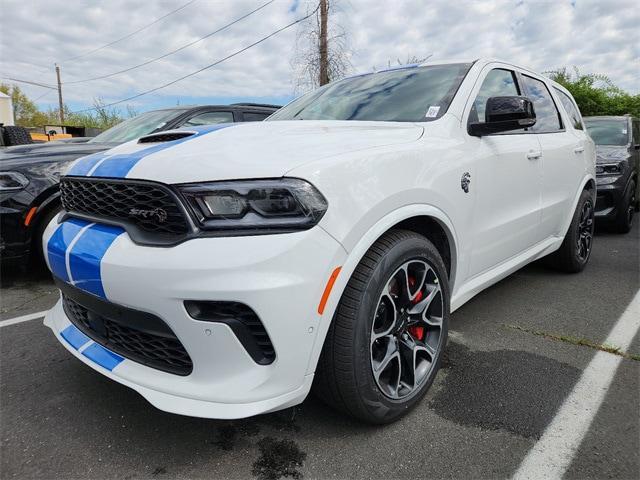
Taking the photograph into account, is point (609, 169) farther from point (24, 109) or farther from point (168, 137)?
point (24, 109)

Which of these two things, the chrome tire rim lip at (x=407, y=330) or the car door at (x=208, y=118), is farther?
the car door at (x=208, y=118)

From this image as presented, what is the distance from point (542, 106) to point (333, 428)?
3.02 m

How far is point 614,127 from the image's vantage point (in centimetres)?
671

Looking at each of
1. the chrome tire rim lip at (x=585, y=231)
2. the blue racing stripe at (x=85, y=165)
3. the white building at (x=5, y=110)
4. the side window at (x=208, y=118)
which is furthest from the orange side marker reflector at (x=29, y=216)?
the white building at (x=5, y=110)

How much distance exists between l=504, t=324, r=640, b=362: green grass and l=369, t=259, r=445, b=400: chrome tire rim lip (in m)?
1.09

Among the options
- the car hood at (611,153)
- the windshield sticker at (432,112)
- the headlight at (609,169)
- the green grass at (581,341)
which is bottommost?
the green grass at (581,341)

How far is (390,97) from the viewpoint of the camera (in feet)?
8.66

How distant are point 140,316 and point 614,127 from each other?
7.38m

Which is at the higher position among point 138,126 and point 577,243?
point 138,126

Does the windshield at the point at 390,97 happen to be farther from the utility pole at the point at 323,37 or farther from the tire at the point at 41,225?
the utility pole at the point at 323,37

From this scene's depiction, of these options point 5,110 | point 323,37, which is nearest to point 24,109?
point 5,110

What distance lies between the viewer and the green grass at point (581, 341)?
2590 millimetres

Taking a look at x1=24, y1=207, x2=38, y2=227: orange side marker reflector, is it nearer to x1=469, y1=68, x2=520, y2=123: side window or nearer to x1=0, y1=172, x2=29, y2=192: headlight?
x1=0, y1=172, x2=29, y2=192: headlight

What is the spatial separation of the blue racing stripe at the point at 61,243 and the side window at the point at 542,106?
296cm
